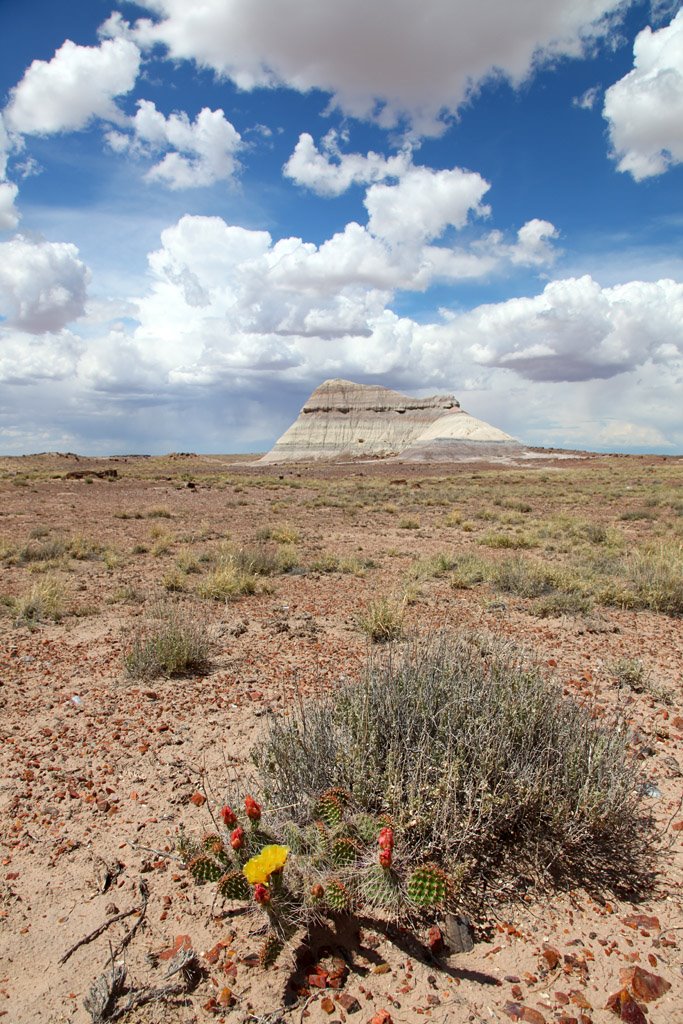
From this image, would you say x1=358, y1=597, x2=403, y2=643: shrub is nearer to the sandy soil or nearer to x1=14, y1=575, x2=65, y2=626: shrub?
the sandy soil

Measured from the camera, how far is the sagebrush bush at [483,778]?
3.05m

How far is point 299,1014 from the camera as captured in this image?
2.48 m

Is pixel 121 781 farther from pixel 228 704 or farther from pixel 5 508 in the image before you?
pixel 5 508

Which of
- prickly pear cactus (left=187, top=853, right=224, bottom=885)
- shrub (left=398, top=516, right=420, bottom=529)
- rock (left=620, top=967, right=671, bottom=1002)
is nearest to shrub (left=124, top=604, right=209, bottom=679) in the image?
prickly pear cactus (left=187, top=853, right=224, bottom=885)

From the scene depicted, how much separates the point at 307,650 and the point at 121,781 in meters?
2.79

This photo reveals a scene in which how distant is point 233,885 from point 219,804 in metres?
1.24

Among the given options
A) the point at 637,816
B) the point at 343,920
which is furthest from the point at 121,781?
the point at 637,816

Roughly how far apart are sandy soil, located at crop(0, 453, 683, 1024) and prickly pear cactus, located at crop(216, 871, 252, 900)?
365mm

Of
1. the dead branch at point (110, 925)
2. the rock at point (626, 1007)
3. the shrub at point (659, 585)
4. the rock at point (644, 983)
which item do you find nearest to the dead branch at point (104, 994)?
the dead branch at point (110, 925)

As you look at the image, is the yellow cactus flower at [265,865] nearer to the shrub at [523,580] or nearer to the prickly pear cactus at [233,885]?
the prickly pear cactus at [233,885]

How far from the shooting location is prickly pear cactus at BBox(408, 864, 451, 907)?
2.52 metres

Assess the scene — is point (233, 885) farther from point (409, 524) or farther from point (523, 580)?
point (409, 524)

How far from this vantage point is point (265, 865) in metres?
2.41

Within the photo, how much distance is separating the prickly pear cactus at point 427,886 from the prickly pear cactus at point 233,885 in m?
0.76
